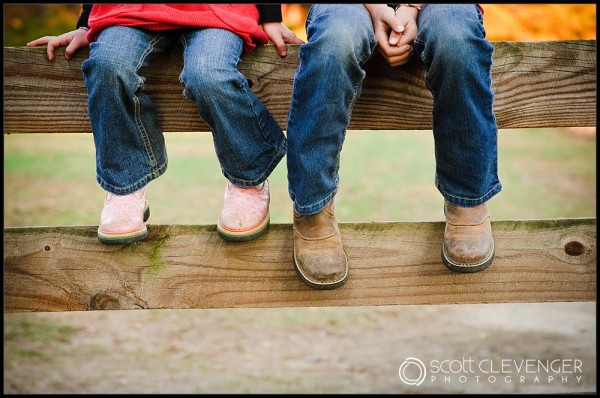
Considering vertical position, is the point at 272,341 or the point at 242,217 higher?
the point at 242,217

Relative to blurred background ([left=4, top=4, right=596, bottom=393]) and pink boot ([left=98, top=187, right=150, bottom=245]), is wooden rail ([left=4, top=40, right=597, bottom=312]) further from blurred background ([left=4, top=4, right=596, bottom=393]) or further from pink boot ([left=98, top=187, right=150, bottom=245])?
blurred background ([left=4, top=4, right=596, bottom=393])

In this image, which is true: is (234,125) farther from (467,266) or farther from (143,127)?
(467,266)

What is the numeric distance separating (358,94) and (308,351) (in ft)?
7.72

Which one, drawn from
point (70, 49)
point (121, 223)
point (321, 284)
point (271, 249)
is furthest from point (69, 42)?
point (321, 284)

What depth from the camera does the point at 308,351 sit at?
3.86 metres

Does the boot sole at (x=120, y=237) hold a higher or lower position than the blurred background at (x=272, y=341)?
higher

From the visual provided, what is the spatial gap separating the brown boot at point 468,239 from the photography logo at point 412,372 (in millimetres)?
1687

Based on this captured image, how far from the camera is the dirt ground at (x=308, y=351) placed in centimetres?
339

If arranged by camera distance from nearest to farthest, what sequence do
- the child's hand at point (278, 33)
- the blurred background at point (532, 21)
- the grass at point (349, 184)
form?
the child's hand at point (278, 33), the grass at point (349, 184), the blurred background at point (532, 21)

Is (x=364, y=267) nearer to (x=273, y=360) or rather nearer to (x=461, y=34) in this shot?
(x=461, y=34)

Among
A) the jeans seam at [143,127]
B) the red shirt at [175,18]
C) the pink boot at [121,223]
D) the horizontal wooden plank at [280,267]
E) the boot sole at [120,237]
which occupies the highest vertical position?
the red shirt at [175,18]

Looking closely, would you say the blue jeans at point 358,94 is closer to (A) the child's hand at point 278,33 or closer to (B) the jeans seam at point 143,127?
(A) the child's hand at point 278,33

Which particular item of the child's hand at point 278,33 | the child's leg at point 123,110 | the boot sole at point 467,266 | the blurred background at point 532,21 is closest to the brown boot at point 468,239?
the boot sole at point 467,266

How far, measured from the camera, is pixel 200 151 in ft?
38.4
